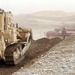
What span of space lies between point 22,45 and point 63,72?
8.27m

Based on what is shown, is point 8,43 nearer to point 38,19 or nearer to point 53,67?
point 53,67

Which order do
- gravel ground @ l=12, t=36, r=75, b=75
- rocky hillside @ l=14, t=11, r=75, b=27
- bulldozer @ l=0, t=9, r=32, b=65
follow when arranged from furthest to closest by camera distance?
rocky hillside @ l=14, t=11, r=75, b=27, bulldozer @ l=0, t=9, r=32, b=65, gravel ground @ l=12, t=36, r=75, b=75

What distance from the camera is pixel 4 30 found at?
55.5 feet

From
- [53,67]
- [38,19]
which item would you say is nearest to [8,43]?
[53,67]

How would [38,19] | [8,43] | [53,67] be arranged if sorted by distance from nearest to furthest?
[53,67] < [8,43] < [38,19]

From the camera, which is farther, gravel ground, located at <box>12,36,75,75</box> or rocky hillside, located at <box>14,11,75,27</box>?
rocky hillside, located at <box>14,11,75,27</box>

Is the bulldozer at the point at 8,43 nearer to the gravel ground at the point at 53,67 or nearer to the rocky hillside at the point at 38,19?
the gravel ground at the point at 53,67

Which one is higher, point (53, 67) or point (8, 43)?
point (8, 43)

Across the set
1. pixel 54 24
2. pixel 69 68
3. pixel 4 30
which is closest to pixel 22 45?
pixel 4 30

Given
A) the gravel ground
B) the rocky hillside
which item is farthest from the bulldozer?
the rocky hillside

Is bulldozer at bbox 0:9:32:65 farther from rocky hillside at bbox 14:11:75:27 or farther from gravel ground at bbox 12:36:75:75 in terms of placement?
rocky hillside at bbox 14:11:75:27

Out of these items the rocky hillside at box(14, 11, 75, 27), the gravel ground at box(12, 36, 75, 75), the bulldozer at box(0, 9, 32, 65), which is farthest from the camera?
the rocky hillside at box(14, 11, 75, 27)

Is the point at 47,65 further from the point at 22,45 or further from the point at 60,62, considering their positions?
the point at 22,45

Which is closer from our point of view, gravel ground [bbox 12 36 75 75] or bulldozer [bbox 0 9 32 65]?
gravel ground [bbox 12 36 75 75]
